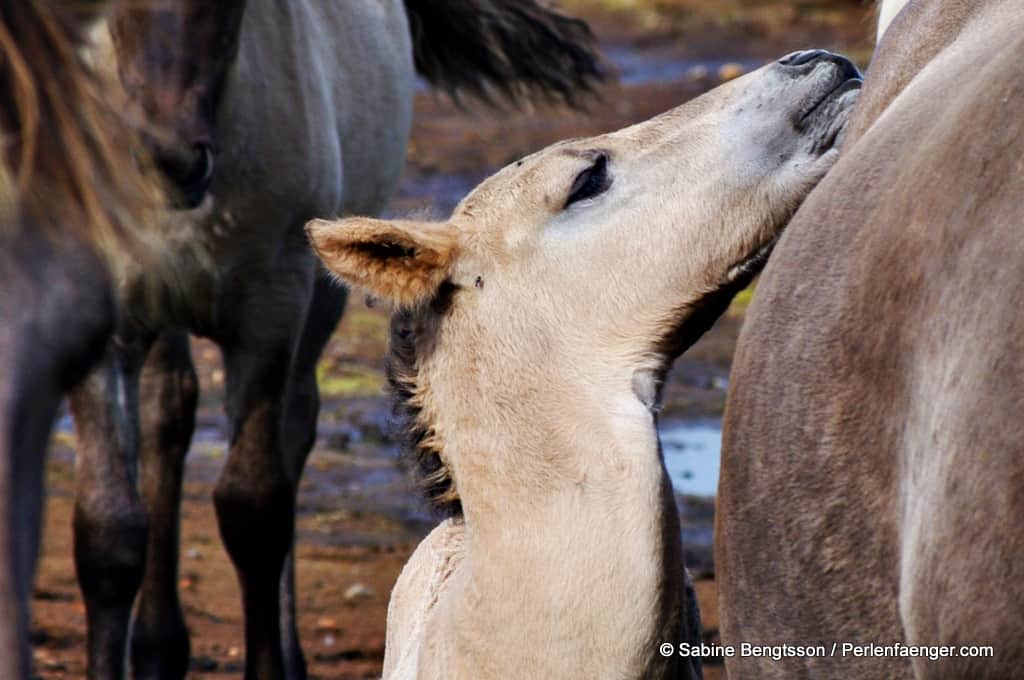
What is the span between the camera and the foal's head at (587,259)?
2961 millimetres

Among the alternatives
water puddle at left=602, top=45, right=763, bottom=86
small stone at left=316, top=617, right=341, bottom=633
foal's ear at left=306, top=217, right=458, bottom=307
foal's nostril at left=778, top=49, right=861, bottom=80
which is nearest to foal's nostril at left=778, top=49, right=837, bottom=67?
foal's nostril at left=778, top=49, right=861, bottom=80

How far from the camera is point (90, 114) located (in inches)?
52.8

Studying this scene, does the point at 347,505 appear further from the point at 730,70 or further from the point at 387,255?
the point at 730,70

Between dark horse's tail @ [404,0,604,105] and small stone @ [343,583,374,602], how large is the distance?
6.99ft

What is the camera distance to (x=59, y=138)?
51.9 inches

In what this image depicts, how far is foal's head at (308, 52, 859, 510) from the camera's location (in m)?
2.96

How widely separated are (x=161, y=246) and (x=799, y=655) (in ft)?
4.34

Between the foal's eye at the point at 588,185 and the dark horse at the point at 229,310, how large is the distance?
1384mm

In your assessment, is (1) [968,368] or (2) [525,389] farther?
(2) [525,389]

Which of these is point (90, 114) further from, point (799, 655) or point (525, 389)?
point (525, 389)

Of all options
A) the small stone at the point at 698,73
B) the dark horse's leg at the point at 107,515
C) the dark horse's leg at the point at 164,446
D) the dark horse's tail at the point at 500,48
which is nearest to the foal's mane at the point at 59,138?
the dark horse's leg at the point at 107,515

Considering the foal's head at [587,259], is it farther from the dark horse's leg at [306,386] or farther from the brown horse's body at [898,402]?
the dark horse's leg at [306,386]

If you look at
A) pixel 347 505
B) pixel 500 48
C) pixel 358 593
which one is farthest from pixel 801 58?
pixel 347 505

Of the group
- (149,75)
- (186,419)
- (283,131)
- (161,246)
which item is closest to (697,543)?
(186,419)
